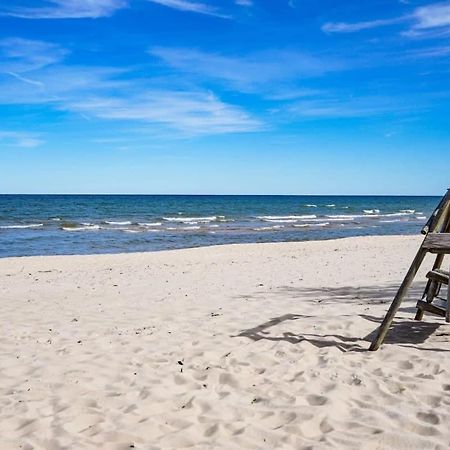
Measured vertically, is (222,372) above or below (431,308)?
below

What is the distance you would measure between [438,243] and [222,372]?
2.53m

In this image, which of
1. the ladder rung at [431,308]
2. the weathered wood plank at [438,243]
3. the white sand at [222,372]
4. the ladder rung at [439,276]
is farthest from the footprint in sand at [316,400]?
the ladder rung at [439,276]

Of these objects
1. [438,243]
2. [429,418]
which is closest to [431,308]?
[438,243]

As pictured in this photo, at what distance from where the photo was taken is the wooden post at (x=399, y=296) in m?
5.23

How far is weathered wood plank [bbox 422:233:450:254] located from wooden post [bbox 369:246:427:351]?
0.23 ft

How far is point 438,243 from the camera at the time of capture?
203 inches

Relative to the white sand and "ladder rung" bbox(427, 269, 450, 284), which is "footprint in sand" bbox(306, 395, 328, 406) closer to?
the white sand

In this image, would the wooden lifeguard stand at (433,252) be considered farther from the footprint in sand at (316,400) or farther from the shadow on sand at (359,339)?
the footprint in sand at (316,400)

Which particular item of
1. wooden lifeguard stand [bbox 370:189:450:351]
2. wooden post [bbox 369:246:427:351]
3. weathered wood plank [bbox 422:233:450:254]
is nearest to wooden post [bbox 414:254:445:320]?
wooden lifeguard stand [bbox 370:189:450:351]

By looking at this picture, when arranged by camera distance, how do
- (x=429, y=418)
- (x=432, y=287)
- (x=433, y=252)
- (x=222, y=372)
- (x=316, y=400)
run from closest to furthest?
1. (x=429, y=418)
2. (x=316, y=400)
3. (x=222, y=372)
4. (x=433, y=252)
5. (x=432, y=287)

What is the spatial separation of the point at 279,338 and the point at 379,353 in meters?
1.24

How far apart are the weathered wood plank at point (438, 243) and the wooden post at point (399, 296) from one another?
2.8 inches

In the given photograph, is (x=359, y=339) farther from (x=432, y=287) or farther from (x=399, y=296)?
(x=432, y=287)

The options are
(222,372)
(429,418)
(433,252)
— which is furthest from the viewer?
(433,252)
